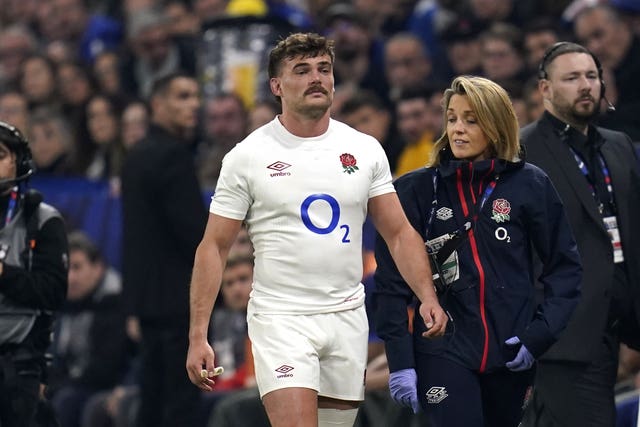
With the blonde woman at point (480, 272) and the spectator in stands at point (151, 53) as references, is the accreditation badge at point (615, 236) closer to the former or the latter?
the blonde woman at point (480, 272)

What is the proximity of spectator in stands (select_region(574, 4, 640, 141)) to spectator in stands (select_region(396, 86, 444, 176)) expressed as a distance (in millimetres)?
1188

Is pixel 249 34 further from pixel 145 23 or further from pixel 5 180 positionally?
pixel 5 180

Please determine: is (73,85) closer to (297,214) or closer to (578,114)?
(578,114)

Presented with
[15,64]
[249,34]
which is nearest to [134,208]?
[249,34]

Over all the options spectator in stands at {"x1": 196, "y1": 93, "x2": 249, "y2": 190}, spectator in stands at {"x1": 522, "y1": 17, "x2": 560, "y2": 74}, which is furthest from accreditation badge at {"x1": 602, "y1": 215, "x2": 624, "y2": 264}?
spectator in stands at {"x1": 196, "y1": 93, "x2": 249, "y2": 190}

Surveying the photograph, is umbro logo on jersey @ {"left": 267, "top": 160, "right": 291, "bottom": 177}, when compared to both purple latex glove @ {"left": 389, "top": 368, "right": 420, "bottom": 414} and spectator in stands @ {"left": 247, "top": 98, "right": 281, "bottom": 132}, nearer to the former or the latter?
purple latex glove @ {"left": 389, "top": 368, "right": 420, "bottom": 414}

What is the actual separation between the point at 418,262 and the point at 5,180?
2.24 m

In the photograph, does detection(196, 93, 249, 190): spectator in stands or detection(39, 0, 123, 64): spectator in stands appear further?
detection(39, 0, 123, 64): spectator in stands

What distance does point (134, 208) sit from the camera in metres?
9.99

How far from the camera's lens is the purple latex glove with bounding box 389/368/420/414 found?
6578mm

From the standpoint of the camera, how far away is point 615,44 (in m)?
11.4

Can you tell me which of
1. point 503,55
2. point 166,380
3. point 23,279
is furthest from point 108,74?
point 23,279

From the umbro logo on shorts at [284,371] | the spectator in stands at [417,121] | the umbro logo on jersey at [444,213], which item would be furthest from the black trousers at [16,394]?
the spectator in stands at [417,121]

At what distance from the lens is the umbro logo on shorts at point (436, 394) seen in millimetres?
6586
